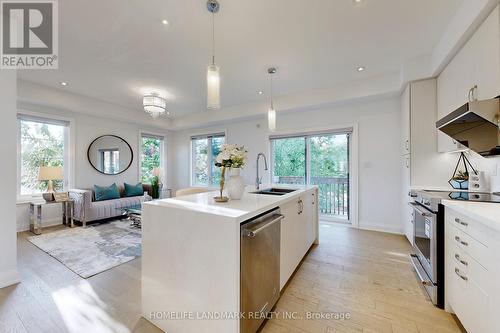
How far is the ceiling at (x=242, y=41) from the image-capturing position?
2.04 meters

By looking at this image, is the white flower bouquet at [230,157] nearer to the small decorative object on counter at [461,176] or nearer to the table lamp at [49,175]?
the small decorative object on counter at [461,176]

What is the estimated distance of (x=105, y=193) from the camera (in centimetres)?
465

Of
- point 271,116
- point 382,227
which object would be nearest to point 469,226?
point 271,116

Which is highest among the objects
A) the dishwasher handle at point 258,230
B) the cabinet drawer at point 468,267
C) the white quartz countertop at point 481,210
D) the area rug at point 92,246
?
the white quartz countertop at point 481,210

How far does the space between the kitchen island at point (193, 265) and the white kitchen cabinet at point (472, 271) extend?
1.30 m

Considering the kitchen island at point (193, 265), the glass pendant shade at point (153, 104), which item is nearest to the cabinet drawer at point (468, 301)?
the kitchen island at point (193, 265)

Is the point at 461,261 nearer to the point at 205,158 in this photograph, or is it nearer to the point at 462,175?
the point at 462,175

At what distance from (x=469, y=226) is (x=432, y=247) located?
1.78 feet

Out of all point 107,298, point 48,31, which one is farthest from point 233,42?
point 107,298

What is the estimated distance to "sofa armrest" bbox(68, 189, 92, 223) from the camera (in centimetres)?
405

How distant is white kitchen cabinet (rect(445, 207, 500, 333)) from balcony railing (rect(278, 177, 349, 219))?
8.77 ft

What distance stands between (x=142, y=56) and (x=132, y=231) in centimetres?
294

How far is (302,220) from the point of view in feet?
8.33

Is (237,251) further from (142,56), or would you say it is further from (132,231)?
(132,231)
